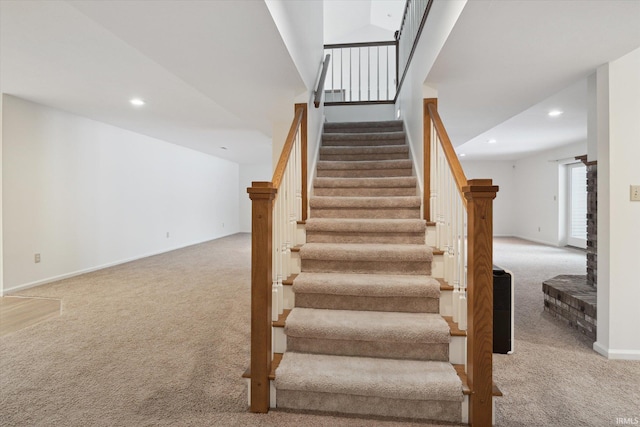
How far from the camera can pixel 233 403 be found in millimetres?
1706

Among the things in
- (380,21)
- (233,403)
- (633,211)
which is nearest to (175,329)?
(233,403)

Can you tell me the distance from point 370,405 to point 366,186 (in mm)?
2209

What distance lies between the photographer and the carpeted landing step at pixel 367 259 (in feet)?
7.68

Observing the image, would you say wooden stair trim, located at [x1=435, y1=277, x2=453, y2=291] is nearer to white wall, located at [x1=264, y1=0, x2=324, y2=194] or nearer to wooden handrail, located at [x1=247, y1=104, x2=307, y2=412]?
wooden handrail, located at [x1=247, y1=104, x2=307, y2=412]

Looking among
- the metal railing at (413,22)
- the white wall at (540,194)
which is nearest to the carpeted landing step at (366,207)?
the metal railing at (413,22)

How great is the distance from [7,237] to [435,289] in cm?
462

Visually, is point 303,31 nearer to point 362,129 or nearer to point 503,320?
point 362,129

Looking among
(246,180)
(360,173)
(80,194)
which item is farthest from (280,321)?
(246,180)

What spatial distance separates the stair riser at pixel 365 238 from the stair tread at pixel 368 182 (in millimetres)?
816

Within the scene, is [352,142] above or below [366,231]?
above

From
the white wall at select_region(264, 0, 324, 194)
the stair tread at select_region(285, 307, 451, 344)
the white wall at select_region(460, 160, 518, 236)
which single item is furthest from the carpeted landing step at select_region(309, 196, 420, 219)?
the white wall at select_region(460, 160, 518, 236)

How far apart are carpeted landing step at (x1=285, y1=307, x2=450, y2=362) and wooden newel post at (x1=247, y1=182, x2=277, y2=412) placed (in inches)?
10.6

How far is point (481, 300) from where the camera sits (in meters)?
1.54

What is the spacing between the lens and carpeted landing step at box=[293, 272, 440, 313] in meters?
2.07
